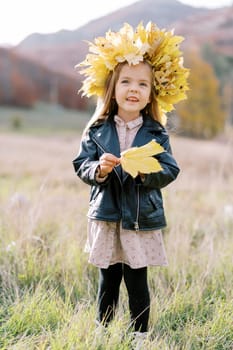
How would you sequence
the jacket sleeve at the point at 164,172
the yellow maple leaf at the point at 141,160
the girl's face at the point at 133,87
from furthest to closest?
the girl's face at the point at 133,87, the jacket sleeve at the point at 164,172, the yellow maple leaf at the point at 141,160

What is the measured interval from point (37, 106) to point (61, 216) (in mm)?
21467

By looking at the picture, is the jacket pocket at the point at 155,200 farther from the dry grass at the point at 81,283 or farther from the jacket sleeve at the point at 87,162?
the dry grass at the point at 81,283

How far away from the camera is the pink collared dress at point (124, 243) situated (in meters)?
2.28

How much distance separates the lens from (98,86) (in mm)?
2449

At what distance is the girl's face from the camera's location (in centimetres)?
229

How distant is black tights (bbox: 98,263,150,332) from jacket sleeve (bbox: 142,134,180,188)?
449 millimetres

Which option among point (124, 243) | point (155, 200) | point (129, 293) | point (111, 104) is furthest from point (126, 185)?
point (129, 293)

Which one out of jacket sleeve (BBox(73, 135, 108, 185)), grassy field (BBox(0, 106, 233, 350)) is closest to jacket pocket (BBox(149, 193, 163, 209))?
jacket sleeve (BBox(73, 135, 108, 185))

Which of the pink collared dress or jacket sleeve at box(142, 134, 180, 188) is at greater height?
jacket sleeve at box(142, 134, 180, 188)

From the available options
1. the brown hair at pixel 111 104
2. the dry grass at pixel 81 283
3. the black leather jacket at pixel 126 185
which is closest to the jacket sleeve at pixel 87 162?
the black leather jacket at pixel 126 185

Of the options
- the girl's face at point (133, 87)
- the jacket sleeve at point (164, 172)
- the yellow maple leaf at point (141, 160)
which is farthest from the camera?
the girl's face at point (133, 87)

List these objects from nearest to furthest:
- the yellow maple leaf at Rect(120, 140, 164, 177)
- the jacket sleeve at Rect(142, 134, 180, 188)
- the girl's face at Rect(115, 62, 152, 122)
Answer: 1. the yellow maple leaf at Rect(120, 140, 164, 177)
2. the jacket sleeve at Rect(142, 134, 180, 188)
3. the girl's face at Rect(115, 62, 152, 122)

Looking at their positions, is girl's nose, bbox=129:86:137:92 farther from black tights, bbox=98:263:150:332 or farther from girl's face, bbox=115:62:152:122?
black tights, bbox=98:263:150:332

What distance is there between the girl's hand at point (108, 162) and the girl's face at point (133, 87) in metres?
0.32
